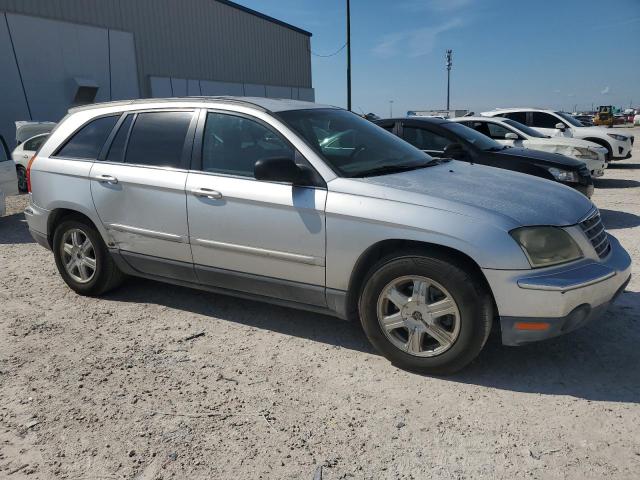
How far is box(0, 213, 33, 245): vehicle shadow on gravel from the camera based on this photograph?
7.25m

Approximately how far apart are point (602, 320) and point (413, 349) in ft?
5.51

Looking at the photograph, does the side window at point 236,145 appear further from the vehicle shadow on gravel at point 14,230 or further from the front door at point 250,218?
the vehicle shadow on gravel at point 14,230

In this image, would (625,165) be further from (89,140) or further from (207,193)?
(89,140)

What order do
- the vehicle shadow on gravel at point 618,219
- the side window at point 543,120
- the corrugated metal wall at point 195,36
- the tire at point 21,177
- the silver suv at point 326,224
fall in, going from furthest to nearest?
the corrugated metal wall at point 195,36
the side window at point 543,120
the tire at point 21,177
the vehicle shadow on gravel at point 618,219
the silver suv at point 326,224

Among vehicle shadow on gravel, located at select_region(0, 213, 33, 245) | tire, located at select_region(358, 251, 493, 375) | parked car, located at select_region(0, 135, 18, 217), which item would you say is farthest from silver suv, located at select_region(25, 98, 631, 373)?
parked car, located at select_region(0, 135, 18, 217)

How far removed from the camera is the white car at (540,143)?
9875 mm

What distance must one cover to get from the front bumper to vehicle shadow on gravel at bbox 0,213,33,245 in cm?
659

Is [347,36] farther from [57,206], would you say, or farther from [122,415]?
[122,415]

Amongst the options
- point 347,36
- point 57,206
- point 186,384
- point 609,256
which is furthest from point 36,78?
Answer: point 609,256

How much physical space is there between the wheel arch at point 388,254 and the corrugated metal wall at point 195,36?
17761 millimetres

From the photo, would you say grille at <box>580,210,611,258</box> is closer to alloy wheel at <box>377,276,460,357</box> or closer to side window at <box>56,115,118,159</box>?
alloy wheel at <box>377,276,460,357</box>

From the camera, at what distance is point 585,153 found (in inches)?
392

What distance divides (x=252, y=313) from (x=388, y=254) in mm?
1546

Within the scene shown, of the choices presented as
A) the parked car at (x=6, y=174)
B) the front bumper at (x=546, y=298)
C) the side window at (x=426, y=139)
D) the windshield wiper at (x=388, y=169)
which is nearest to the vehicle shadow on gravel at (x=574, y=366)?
the front bumper at (x=546, y=298)
